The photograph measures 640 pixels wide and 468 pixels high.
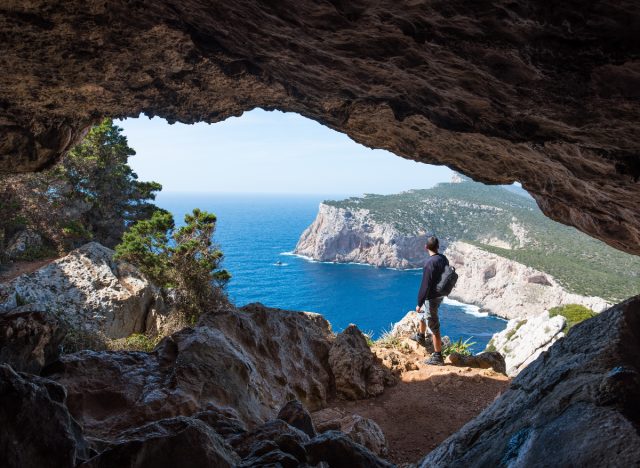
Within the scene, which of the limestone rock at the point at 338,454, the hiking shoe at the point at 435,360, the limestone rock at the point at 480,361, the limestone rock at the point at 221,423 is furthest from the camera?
the hiking shoe at the point at 435,360

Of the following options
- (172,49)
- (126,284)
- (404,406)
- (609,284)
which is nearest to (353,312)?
(609,284)

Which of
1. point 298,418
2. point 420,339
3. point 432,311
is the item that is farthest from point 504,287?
point 298,418

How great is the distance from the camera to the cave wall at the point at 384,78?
3.11 metres

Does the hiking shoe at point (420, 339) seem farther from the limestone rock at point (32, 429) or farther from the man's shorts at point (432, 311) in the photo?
the limestone rock at point (32, 429)

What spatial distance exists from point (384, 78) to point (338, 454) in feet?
14.9

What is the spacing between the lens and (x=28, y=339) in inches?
200

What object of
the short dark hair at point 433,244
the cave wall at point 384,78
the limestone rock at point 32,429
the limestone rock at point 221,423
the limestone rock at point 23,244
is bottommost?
the limestone rock at point 23,244

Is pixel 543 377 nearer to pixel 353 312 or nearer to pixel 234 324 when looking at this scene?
pixel 234 324

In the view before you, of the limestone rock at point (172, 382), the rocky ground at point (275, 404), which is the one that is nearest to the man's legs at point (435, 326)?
the rocky ground at point (275, 404)

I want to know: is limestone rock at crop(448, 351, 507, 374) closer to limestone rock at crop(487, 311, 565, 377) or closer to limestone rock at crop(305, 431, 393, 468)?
limestone rock at crop(305, 431, 393, 468)

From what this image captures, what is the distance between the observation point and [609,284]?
4734 cm

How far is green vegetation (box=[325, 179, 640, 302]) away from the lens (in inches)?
2028

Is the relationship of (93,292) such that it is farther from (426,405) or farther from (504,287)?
(504,287)

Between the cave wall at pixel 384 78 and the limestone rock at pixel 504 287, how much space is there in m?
44.6
